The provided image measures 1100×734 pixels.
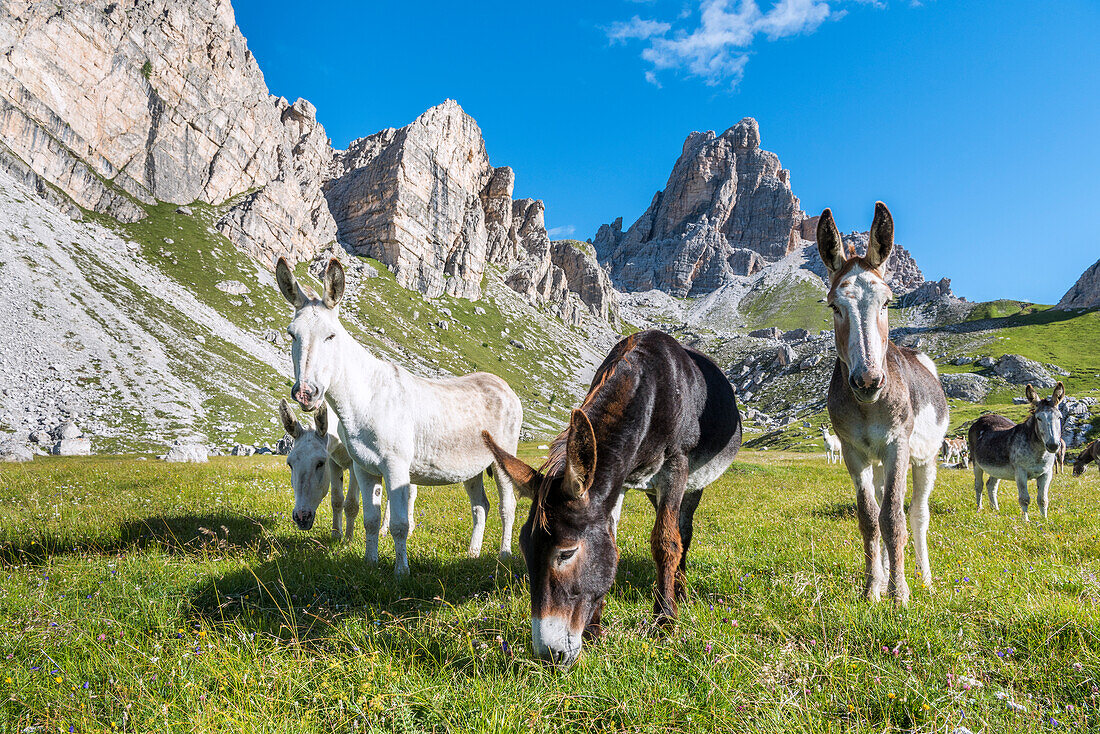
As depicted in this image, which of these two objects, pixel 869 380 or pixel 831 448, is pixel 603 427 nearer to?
pixel 869 380

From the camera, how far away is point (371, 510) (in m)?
6.68

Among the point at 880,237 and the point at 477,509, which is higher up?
the point at 880,237

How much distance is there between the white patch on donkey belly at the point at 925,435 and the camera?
18.2ft

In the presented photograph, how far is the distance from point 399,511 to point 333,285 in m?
3.12

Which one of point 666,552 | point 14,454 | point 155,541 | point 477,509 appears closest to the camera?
point 666,552

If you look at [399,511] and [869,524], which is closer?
[869,524]

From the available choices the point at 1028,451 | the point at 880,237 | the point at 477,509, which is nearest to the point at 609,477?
the point at 880,237

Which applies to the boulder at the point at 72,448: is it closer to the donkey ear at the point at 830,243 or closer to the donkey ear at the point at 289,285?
the donkey ear at the point at 289,285

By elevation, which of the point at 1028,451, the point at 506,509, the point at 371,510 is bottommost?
the point at 506,509

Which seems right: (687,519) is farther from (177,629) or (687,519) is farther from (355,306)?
(355,306)

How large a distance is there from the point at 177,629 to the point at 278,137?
204 m

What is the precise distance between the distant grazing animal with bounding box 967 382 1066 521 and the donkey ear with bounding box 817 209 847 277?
10.8 m

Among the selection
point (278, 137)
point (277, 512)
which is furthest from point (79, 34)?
point (277, 512)

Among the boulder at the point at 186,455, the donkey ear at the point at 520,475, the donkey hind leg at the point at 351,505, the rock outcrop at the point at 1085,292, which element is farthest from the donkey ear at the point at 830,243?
the rock outcrop at the point at 1085,292
